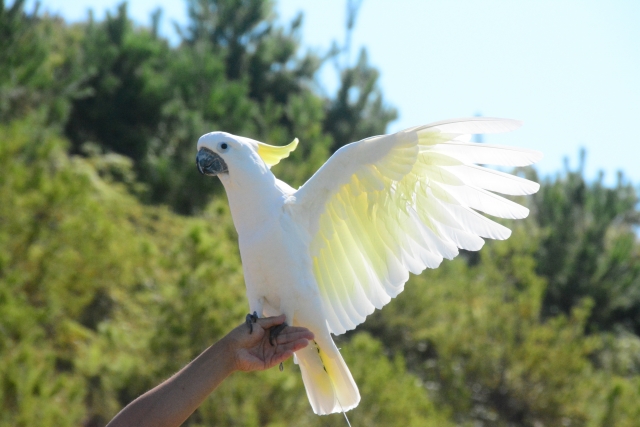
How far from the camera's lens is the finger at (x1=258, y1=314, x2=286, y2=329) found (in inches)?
80.6

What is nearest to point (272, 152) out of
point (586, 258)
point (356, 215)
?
point (356, 215)

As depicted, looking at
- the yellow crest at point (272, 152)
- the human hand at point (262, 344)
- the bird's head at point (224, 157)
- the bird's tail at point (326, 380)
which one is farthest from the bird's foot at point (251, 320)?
the yellow crest at point (272, 152)

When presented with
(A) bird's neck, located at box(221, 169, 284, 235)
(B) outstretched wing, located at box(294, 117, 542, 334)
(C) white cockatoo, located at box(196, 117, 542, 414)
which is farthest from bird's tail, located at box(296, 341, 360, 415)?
(A) bird's neck, located at box(221, 169, 284, 235)

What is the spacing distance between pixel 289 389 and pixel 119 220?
12.1 feet

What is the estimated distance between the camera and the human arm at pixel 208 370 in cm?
172

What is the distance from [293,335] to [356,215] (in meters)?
0.48

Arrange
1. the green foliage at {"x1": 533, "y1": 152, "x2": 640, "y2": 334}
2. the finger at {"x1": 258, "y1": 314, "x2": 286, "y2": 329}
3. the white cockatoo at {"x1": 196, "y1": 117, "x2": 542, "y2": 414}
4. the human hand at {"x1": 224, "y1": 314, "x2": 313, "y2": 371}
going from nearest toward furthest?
the human hand at {"x1": 224, "y1": 314, "x2": 313, "y2": 371} < the finger at {"x1": 258, "y1": 314, "x2": 286, "y2": 329} < the white cockatoo at {"x1": 196, "y1": 117, "x2": 542, "y2": 414} < the green foliage at {"x1": 533, "y1": 152, "x2": 640, "y2": 334}

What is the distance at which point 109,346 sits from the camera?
18.0 ft

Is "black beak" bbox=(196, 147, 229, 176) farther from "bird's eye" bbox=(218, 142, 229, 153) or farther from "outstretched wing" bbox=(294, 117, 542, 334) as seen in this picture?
"outstretched wing" bbox=(294, 117, 542, 334)

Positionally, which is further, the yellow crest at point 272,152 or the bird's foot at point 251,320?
the yellow crest at point 272,152

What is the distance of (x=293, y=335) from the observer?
81.3 inches

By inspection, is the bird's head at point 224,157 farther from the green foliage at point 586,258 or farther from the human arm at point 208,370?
the green foliage at point 586,258

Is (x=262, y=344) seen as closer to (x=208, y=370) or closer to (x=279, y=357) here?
(x=279, y=357)

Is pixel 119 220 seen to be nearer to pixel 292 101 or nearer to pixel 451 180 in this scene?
pixel 292 101
